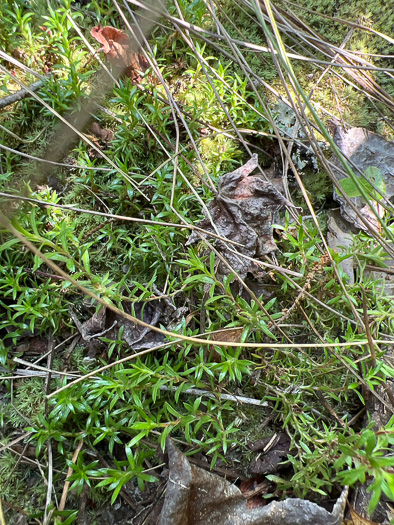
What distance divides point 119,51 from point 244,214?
5.19ft

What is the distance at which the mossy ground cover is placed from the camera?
2.00 m

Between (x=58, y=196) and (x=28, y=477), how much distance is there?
1.84 m

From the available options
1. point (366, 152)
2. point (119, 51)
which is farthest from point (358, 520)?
point (119, 51)

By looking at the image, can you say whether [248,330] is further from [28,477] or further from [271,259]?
[28,477]

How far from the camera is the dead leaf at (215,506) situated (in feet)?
5.68

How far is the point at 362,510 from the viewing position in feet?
5.97

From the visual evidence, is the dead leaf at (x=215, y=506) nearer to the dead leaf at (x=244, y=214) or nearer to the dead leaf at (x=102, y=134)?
the dead leaf at (x=244, y=214)

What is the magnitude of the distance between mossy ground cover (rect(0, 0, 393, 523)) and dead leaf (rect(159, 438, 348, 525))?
0.11 m

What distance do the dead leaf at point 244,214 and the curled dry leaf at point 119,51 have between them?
45.8 inches

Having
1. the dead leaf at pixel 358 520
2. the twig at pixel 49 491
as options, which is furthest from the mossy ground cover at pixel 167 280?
A: the dead leaf at pixel 358 520

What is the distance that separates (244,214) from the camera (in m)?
2.42

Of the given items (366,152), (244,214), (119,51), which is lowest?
(244,214)

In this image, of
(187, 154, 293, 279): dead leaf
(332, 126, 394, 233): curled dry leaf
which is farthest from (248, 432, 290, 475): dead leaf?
(332, 126, 394, 233): curled dry leaf

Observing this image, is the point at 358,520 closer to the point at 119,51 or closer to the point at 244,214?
the point at 244,214
